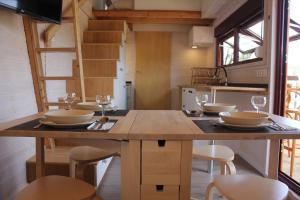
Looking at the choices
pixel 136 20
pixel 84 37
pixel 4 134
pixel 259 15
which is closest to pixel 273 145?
pixel 4 134

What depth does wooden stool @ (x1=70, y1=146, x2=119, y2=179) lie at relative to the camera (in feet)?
5.09

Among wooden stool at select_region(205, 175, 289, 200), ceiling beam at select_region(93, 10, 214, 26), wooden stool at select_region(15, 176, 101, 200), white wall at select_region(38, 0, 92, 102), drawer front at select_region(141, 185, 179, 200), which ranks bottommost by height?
drawer front at select_region(141, 185, 179, 200)

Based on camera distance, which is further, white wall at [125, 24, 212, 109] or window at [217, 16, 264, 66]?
white wall at [125, 24, 212, 109]

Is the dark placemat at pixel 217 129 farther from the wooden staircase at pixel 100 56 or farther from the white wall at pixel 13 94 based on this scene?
the wooden staircase at pixel 100 56

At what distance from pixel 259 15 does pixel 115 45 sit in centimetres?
200

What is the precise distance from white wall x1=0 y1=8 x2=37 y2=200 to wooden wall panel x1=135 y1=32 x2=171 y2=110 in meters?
3.60

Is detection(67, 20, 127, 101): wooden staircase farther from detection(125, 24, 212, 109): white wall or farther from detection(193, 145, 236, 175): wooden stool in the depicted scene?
detection(193, 145, 236, 175): wooden stool

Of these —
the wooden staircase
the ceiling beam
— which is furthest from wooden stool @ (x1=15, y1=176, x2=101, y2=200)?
the ceiling beam

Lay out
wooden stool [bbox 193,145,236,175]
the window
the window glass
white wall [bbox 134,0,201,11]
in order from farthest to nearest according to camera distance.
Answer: white wall [bbox 134,0,201,11], the window glass, the window, wooden stool [bbox 193,145,236,175]

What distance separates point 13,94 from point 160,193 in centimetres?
151

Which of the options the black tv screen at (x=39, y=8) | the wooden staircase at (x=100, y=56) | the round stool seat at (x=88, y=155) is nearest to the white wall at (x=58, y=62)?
the wooden staircase at (x=100, y=56)

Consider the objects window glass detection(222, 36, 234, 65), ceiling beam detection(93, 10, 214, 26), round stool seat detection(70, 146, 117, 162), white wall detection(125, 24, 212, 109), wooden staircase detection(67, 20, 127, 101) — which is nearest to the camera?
round stool seat detection(70, 146, 117, 162)

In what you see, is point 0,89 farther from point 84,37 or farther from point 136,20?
point 136,20

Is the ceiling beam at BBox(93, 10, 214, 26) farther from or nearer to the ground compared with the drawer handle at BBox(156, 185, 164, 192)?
farther from the ground
